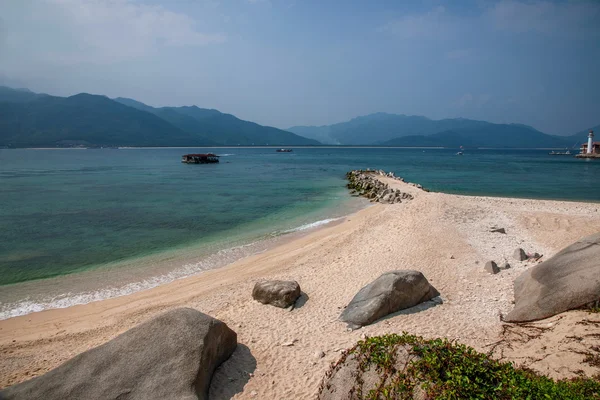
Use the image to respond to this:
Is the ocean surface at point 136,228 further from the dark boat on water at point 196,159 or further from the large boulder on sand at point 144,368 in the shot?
the dark boat on water at point 196,159

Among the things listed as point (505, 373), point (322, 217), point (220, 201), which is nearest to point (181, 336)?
point (505, 373)

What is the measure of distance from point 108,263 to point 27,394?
11.4 metres

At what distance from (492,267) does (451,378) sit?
8648 mm

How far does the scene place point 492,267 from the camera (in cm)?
1174

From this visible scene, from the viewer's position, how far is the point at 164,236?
2105cm

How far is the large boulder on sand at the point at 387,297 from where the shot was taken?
9180 millimetres

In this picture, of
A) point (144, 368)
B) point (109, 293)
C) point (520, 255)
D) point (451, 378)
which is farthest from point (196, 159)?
point (451, 378)

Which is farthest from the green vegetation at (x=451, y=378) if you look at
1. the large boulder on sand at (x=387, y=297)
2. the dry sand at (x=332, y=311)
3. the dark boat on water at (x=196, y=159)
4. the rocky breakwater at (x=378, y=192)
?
the dark boat on water at (x=196, y=159)

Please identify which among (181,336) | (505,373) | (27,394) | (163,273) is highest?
(505,373)

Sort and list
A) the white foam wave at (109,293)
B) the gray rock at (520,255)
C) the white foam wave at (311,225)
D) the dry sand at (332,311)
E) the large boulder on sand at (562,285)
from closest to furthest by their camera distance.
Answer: the dry sand at (332,311) < the large boulder on sand at (562,285) < the white foam wave at (109,293) < the gray rock at (520,255) < the white foam wave at (311,225)

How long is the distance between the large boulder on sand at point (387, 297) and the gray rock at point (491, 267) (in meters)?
3.08

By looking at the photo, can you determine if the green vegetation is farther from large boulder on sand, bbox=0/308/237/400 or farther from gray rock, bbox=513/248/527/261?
gray rock, bbox=513/248/527/261

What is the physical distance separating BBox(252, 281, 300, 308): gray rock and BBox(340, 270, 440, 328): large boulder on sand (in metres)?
1.88

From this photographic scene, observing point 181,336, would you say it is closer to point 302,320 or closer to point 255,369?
point 255,369
